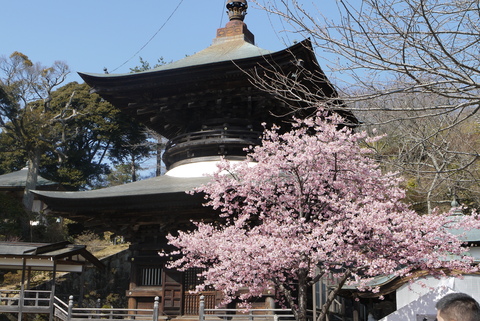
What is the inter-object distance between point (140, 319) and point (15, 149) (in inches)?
1042

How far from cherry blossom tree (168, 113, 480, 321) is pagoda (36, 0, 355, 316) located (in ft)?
8.85

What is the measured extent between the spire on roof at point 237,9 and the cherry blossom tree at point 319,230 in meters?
7.95

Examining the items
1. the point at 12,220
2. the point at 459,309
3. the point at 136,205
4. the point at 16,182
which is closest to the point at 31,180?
the point at 16,182

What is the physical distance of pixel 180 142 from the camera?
16.1 meters

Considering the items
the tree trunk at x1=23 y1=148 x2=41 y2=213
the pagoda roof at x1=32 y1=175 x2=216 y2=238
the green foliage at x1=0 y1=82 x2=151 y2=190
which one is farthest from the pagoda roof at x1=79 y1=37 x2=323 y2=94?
the green foliage at x1=0 y1=82 x2=151 y2=190

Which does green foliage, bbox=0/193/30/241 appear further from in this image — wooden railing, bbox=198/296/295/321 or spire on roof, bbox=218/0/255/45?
wooden railing, bbox=198/296/295/321

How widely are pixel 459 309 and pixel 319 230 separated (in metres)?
6.65

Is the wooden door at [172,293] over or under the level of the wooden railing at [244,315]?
over

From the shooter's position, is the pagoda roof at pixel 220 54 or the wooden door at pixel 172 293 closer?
the wooden door at pixel 172 293

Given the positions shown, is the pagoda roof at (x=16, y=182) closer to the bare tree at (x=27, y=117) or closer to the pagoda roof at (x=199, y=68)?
the bare tree at (x=27, y=117)

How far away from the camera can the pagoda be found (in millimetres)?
13734

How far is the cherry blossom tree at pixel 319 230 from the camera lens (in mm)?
9656

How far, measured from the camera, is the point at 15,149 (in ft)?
120

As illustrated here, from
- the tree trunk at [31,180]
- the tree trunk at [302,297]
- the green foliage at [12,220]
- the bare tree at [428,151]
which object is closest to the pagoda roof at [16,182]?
the tree trunk at [31,180]
